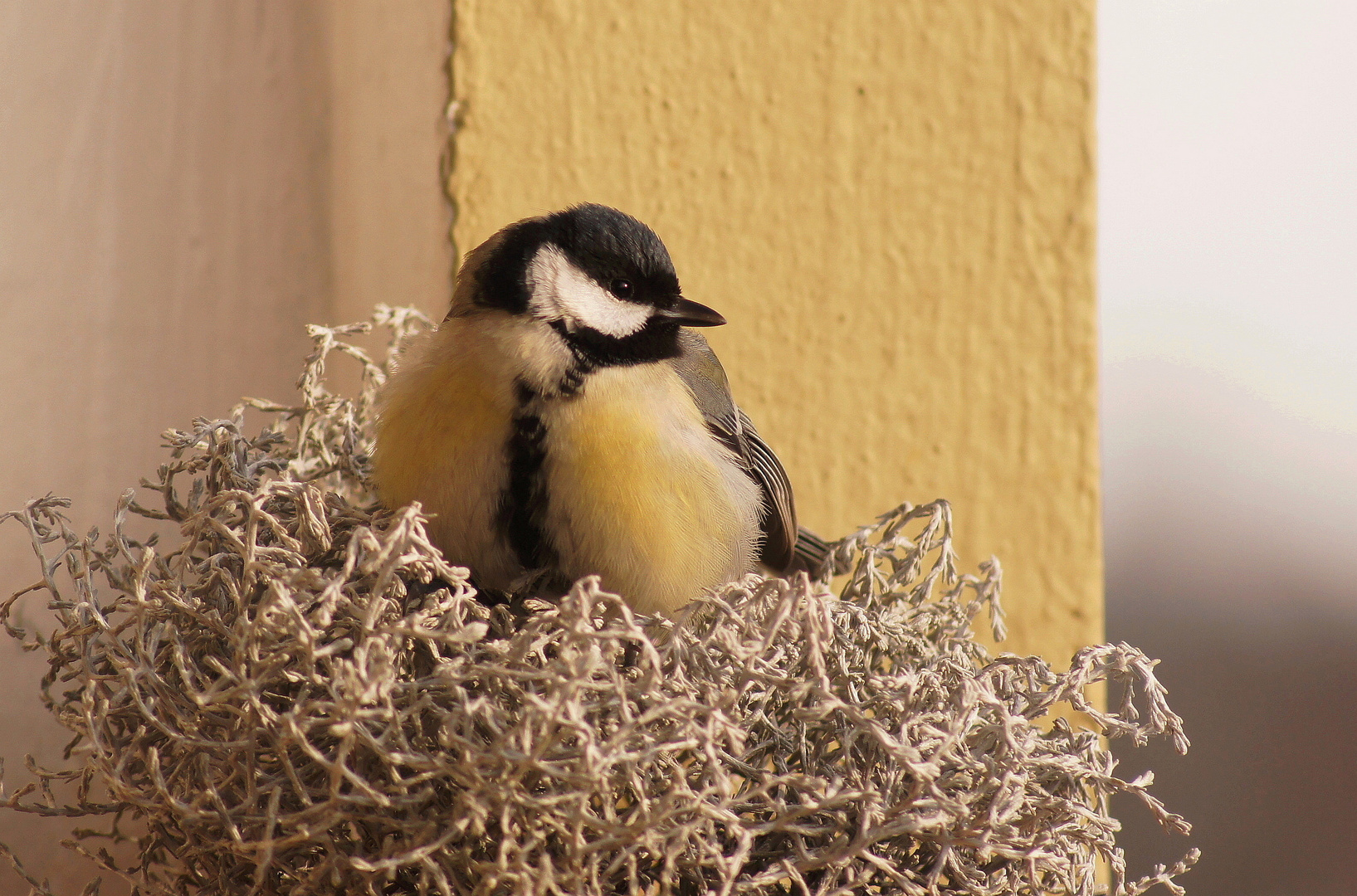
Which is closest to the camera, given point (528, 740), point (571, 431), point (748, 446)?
point (528, 740)

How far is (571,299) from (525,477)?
0.36 feet

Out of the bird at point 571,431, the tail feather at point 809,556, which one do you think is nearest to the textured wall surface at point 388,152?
the bird at point 571,431

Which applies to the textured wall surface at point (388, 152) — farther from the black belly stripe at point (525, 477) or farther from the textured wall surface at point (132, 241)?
the black belly stripe at point (525, 477)

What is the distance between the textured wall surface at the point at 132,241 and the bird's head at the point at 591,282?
0.32 metres

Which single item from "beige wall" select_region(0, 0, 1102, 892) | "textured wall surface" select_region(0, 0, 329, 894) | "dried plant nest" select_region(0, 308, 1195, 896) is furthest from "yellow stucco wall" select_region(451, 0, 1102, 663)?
"dried plant nest" select_region(0, 308, 1195, 896)

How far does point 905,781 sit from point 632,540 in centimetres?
18

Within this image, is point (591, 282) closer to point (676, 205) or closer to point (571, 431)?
point (571, 431)

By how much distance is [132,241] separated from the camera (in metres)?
0.78

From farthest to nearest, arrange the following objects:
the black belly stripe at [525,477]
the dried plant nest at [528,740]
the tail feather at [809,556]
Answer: the tail feather at [809,556], the black belly stripe at [525,477], the dried plant nest at [528,740]

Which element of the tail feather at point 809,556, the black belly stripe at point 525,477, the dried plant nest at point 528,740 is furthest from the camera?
the tail feather at point 809,556

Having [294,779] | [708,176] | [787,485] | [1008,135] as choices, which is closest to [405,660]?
[294,779]

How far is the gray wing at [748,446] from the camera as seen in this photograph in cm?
62

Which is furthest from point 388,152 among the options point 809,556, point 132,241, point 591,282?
point 809,556

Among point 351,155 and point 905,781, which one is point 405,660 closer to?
point 905,781
